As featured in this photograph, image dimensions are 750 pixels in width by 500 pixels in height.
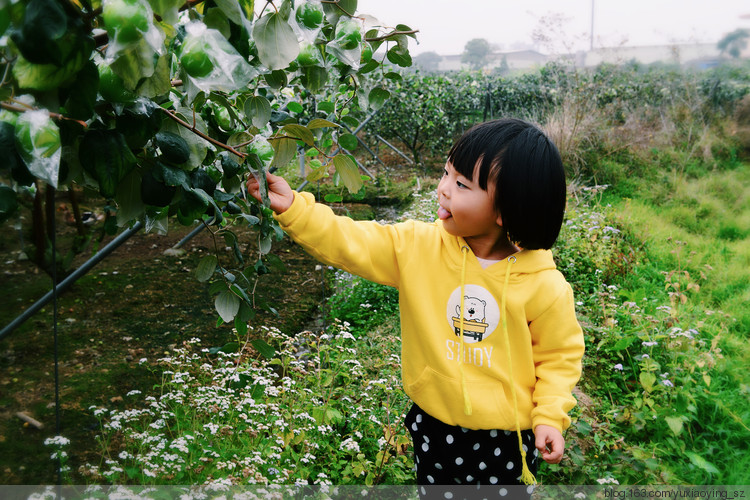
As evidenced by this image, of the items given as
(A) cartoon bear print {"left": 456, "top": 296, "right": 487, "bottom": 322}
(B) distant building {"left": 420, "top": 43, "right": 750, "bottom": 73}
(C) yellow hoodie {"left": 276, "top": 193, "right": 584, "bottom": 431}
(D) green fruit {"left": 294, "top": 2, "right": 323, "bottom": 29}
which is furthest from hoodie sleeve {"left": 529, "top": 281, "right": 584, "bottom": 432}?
(B) distant building {"left": 420, "top": 43, "right": 750, "bottom": 73}

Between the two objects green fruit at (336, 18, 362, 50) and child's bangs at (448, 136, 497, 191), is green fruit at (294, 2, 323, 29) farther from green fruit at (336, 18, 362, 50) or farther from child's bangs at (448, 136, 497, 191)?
child's bangs at (448, 136, 497, 191)

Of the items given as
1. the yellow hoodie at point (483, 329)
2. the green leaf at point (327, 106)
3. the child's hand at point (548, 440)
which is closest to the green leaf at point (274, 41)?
the yellow hoodie at point (483, 329)

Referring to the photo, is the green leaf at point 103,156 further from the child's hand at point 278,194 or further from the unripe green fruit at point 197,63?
the child's hand at point 278,194

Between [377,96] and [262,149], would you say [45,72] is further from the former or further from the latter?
[377,96]

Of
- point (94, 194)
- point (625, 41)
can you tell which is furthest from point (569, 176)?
point (94, 194)

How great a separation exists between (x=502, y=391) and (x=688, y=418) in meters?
1.51

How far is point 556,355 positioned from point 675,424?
4.23 feet

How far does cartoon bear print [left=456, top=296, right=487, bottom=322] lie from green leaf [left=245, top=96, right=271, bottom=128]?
2.09 feet

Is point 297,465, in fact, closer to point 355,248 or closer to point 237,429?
point 237,429

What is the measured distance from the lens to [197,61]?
0.46m

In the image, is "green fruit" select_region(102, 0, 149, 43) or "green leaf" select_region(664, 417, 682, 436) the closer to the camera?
"green fruit" select_region(102, 0, 149, 43)

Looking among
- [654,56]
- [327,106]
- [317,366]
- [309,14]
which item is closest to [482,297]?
[327,106]

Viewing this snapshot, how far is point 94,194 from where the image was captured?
100 centimetres

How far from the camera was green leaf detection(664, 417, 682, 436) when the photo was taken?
2.16 metres
